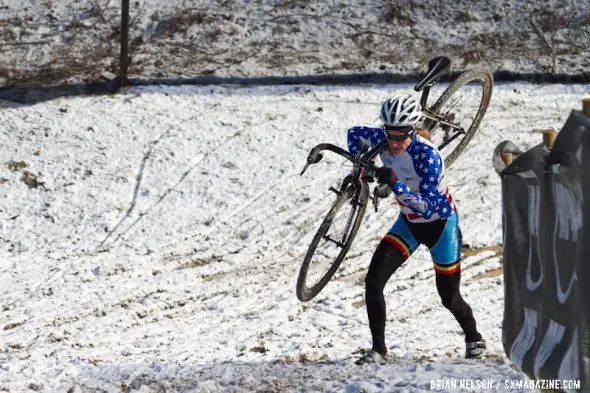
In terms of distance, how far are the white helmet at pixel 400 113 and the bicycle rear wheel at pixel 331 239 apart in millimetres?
1439

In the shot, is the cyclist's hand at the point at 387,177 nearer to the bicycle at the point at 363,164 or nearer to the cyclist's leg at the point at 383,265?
the bicycle at the point at 363,164

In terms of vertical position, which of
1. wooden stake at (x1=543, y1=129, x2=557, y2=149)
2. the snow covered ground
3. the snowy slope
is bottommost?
the snow covered ground

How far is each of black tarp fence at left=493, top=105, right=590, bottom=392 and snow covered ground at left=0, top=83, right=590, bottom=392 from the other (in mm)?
913

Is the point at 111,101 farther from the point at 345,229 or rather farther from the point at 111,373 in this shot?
the point at 111,373

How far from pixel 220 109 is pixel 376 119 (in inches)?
91.2

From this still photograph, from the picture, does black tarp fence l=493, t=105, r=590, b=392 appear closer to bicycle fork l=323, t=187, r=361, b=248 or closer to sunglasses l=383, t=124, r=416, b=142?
sunglasses l=383, t=124, r=416, b=142

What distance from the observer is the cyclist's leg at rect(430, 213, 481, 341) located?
302 inches

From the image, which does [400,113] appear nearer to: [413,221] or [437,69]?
[413,221]

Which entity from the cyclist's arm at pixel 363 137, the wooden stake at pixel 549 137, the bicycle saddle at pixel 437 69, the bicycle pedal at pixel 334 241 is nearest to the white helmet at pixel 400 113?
the cyclist's arm at pixel 363 137

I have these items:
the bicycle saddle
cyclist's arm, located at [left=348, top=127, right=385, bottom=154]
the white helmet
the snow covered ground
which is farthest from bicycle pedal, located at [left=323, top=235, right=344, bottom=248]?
the bicycle saddle

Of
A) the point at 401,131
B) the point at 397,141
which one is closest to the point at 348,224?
the point at 397,141

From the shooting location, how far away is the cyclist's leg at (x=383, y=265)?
25.2 feet

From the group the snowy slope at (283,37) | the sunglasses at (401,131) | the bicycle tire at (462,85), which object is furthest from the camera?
the snowy slope at (283,37)

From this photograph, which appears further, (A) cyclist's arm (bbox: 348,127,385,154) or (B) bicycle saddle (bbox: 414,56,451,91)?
(B) bicycle saddle (bbox: 414,56,451,91)
